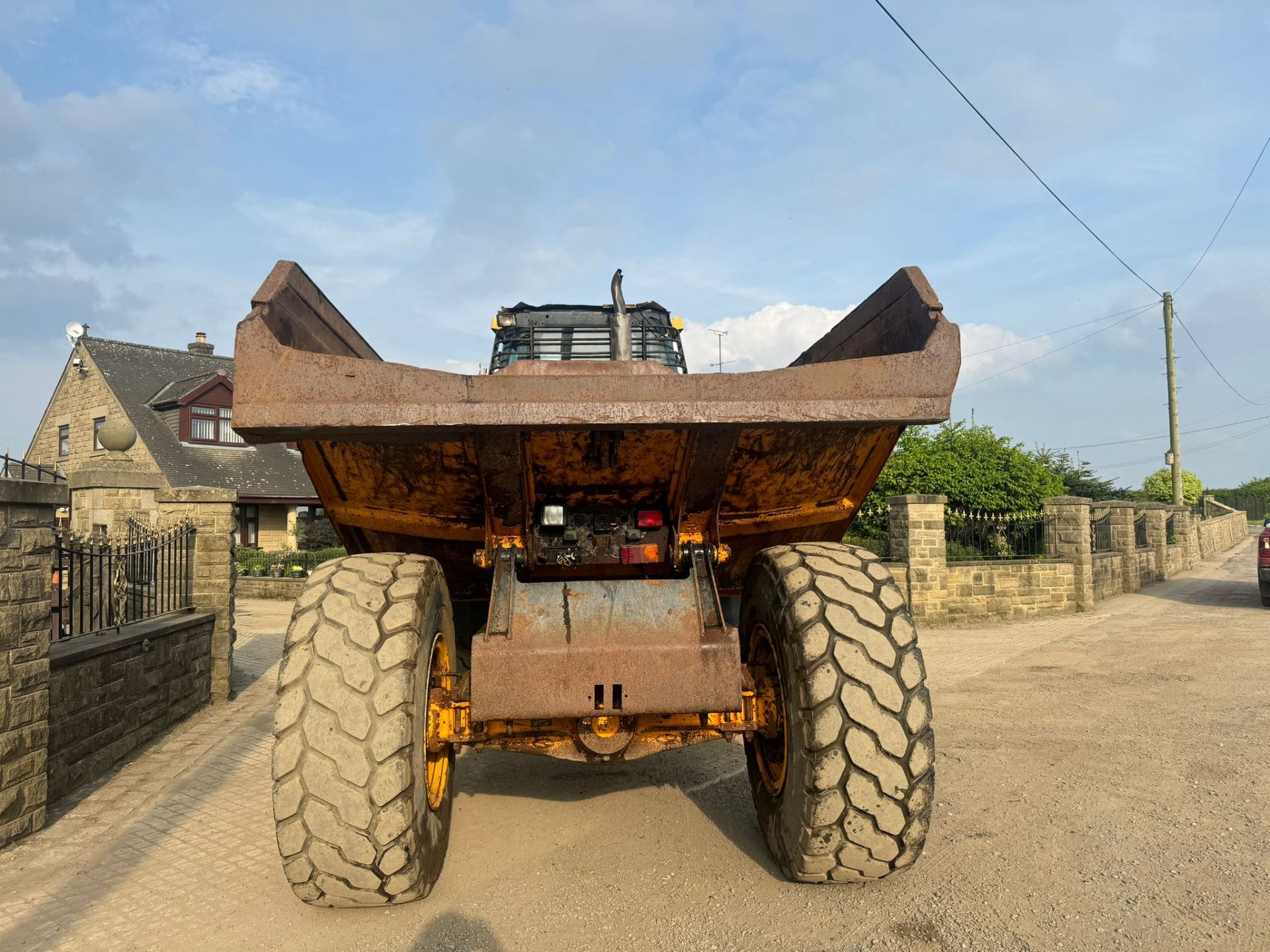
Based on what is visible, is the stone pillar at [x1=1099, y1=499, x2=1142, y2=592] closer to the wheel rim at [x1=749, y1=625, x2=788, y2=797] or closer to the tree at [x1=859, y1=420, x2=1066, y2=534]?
the tree at [x1=859, y1=420, x2=1066, y2=534]

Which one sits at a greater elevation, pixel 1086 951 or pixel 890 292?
pixel 890 292

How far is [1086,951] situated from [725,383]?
222cm

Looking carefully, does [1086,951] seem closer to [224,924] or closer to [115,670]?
[224,924]

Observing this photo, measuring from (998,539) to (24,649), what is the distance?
12.7 meters

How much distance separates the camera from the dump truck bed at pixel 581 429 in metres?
2.59

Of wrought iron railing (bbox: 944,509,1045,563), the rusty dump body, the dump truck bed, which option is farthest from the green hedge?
the rusty dump body

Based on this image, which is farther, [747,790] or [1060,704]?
[1060,704]

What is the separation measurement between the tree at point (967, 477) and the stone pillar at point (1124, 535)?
1172mm

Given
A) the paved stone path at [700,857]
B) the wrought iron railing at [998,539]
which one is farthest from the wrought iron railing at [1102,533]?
the paved stone path at [700,857]

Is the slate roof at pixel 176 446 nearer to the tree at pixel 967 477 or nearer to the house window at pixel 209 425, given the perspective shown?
the house window at pixel 209 425

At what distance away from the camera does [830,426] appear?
2795mm

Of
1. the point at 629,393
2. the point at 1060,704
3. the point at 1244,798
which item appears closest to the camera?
the point at 629,393

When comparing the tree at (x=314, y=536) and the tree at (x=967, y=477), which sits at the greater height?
the tree at (x=967, y=477)

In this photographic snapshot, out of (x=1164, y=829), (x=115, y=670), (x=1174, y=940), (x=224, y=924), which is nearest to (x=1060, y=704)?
(x=1164, y=829)
